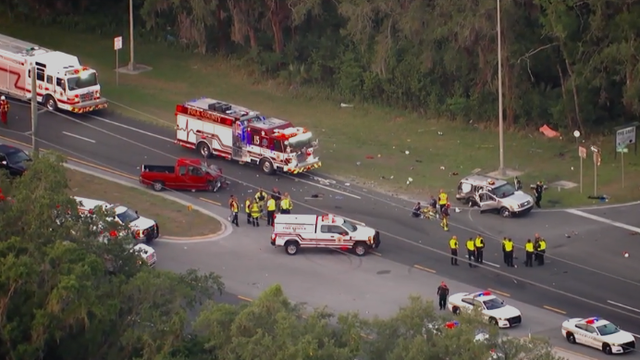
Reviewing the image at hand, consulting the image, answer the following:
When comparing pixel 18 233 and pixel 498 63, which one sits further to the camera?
pixel 498 63

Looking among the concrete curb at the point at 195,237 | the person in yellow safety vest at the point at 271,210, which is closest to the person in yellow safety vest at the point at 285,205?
the person in yellow safety vest at the point at 271,210

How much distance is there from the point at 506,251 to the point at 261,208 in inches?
370

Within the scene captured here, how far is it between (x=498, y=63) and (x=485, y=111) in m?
5.54

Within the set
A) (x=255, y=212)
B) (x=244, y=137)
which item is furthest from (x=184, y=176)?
(x=255, y=212)

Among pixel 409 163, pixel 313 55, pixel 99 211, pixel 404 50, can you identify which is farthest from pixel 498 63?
pixel 99 211

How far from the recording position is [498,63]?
61.8 metres

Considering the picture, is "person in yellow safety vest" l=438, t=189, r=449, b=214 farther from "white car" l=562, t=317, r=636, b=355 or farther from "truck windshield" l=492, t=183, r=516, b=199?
"white car" l=562, t=317, r=636, b=355

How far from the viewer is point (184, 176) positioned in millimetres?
57938

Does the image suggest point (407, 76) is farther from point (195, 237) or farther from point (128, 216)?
point (128, 216)

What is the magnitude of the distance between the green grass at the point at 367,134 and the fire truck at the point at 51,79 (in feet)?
8.22

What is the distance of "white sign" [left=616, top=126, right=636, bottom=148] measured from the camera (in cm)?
5906

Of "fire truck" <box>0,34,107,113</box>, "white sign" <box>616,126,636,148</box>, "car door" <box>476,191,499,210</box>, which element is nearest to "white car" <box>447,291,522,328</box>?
"car door" <box>476,191,499,210</box>

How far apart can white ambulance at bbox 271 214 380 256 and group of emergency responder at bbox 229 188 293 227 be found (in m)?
2.69

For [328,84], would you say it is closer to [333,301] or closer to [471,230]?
[471,230]
